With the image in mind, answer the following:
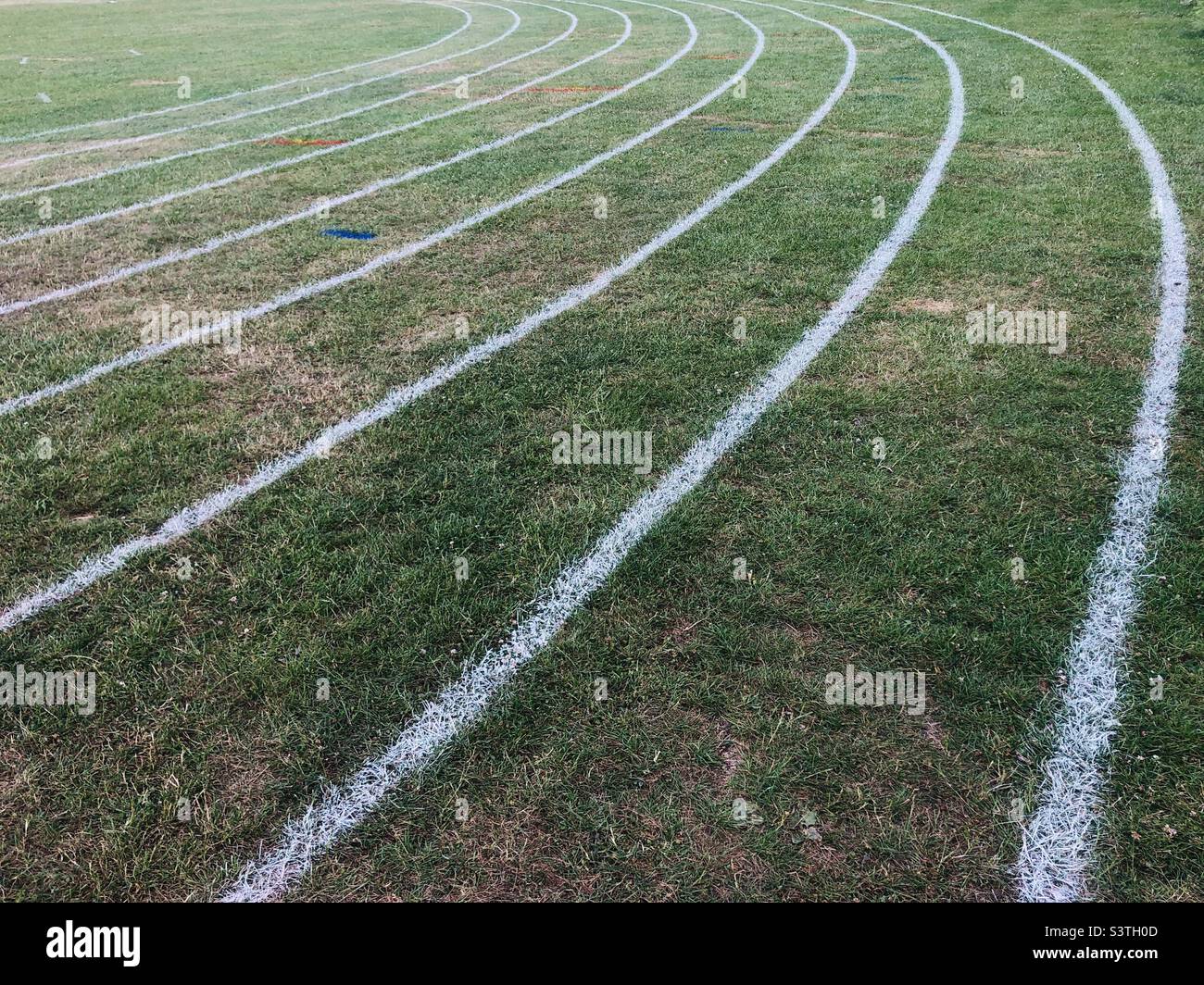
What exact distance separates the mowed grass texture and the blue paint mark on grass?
12 centimetres

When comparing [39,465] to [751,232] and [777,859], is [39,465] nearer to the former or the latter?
[777,859]

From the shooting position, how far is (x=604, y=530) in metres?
3.60

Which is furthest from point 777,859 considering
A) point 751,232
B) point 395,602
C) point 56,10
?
point 56,10

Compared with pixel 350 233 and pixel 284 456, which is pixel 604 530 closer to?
pixel 284 456

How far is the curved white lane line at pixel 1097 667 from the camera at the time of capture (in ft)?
7.84

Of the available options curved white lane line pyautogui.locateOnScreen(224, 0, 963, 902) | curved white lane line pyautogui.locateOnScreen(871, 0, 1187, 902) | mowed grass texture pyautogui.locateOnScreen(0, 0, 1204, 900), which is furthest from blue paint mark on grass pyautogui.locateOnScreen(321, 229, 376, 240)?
curved white lane line pyautogui.locateOnScreen(871, 0, 1187, 902)

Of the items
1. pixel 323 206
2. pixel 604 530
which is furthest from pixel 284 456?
pixel 323 206

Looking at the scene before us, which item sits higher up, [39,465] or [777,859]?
[39,465]

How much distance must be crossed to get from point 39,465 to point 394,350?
6.18 feet

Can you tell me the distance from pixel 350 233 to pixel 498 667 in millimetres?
4959

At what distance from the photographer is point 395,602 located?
10.6 feet

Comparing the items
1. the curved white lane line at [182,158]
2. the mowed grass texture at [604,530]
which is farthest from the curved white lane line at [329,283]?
the curved white lane line at [182,158]

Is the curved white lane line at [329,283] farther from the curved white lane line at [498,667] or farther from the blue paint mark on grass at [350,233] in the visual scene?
the curved white lane line at [498,667]
